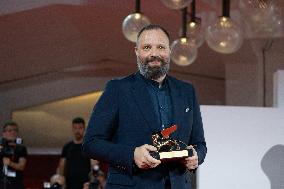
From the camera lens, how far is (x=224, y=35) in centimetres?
411

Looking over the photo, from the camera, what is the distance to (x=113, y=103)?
2.00 metres

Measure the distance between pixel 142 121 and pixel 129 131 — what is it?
2.1 inches

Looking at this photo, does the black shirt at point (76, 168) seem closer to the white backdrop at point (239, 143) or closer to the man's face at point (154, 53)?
the white backdrop at point (239, 143)

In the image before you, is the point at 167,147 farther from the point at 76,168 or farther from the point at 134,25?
the point at 76,168

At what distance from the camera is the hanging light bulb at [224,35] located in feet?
13.5

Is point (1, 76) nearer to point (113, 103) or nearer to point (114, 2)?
point (114, 2)

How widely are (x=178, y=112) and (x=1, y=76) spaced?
7.86 metres

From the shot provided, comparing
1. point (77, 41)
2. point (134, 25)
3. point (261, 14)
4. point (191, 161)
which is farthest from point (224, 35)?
point (77, 41)

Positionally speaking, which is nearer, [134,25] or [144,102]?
[144,102]

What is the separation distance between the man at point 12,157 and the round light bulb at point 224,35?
224cm

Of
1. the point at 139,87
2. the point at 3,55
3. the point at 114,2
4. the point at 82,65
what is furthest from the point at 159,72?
the point at 82,65

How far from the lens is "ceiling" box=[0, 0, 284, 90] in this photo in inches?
259

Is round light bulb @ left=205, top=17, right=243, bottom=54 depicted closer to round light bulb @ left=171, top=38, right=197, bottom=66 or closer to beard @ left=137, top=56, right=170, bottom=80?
round light bulb @ left=171, top=38, right=197, bottom=66

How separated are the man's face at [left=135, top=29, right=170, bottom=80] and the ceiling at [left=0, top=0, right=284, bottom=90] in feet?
12.9
